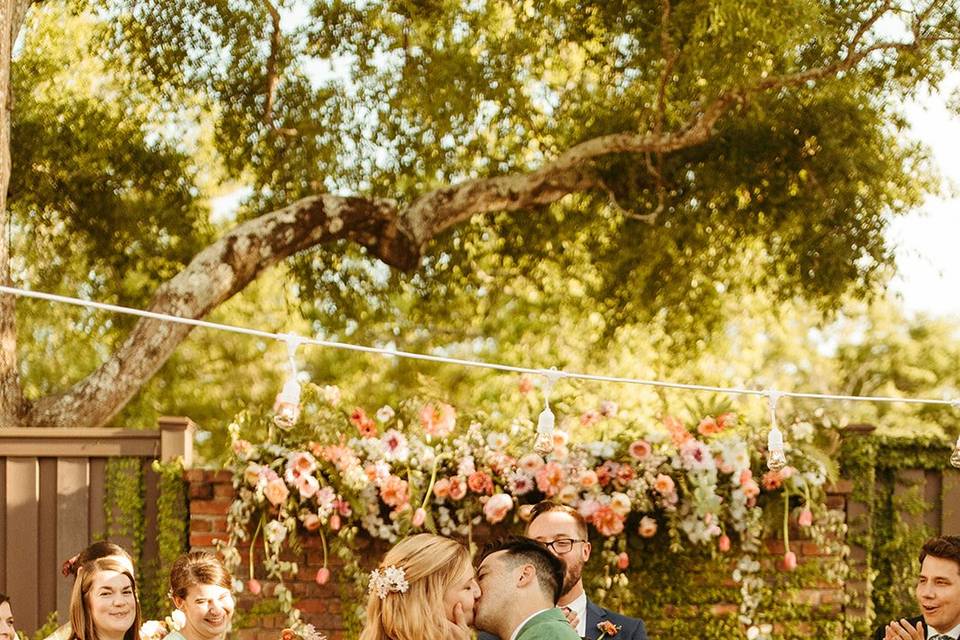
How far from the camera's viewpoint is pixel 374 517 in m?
6.41

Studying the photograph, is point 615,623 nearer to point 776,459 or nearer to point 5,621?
point 776,459

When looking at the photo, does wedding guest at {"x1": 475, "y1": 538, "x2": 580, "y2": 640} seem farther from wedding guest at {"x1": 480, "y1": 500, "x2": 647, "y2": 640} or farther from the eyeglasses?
the eyeglasses

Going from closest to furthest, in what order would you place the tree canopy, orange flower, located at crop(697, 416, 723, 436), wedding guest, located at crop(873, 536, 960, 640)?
wedding guest, located at crop(873, 536, 960, 640)
orange flower, located at crop(697, 416, 723, 436)
the tree canopy

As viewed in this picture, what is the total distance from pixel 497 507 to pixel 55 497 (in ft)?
7.43

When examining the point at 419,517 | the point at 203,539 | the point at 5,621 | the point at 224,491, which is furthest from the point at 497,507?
the point at 5,621

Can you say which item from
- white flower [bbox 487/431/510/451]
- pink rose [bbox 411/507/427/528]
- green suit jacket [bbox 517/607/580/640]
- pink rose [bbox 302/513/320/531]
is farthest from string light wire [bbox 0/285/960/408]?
green suit jacket [bbox 517/607/580/640]

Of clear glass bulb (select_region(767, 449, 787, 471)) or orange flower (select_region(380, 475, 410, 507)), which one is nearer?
clear glass bulb (select_region(767, 449, 787, 471))

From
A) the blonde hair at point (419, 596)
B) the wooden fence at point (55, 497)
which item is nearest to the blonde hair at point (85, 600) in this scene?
the blonde hair at point (419, 596)

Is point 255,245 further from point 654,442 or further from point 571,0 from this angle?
point 654,442

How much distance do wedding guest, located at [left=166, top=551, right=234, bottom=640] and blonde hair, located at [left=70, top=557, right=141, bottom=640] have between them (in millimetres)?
166

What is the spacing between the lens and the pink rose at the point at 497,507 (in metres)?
6.29

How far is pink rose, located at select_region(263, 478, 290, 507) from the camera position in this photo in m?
6.21

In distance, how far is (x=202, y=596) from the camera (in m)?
4.44

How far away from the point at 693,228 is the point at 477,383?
435cm
